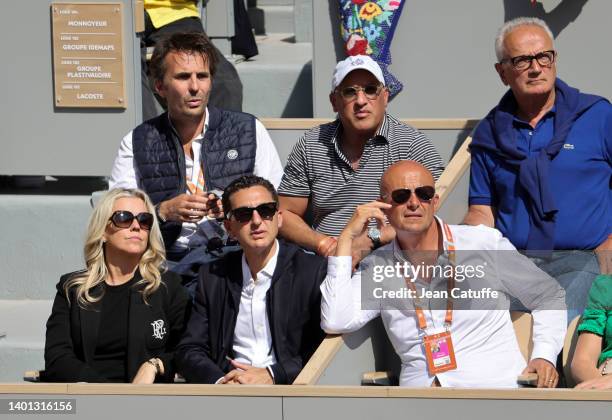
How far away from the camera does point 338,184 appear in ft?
17.9

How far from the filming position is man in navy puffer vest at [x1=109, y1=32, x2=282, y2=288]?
5.45 metres

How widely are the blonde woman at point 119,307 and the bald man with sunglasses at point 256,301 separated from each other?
121 mm

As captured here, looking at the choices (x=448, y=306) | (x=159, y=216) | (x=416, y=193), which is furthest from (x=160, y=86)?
(x=448, y=306)

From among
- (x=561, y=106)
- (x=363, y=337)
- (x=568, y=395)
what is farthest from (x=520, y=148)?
(x=568, y=395)

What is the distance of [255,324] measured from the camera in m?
4.71

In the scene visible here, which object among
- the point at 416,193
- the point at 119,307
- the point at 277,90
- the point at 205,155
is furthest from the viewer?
the point at 277,90

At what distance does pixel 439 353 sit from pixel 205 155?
158 centimetres

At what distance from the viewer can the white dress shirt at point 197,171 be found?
17.8 ft

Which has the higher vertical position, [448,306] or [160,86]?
[160,86]

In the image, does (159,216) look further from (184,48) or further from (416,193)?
(416,193)

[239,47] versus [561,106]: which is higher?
[239,47]

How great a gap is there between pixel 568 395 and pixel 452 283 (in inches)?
26.7

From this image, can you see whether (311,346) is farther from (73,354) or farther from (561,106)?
(561,106)

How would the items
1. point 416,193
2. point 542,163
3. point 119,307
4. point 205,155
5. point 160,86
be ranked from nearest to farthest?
point 416,193 < point 119,307 < point 542,163 < point 205,155 < point 160,86
